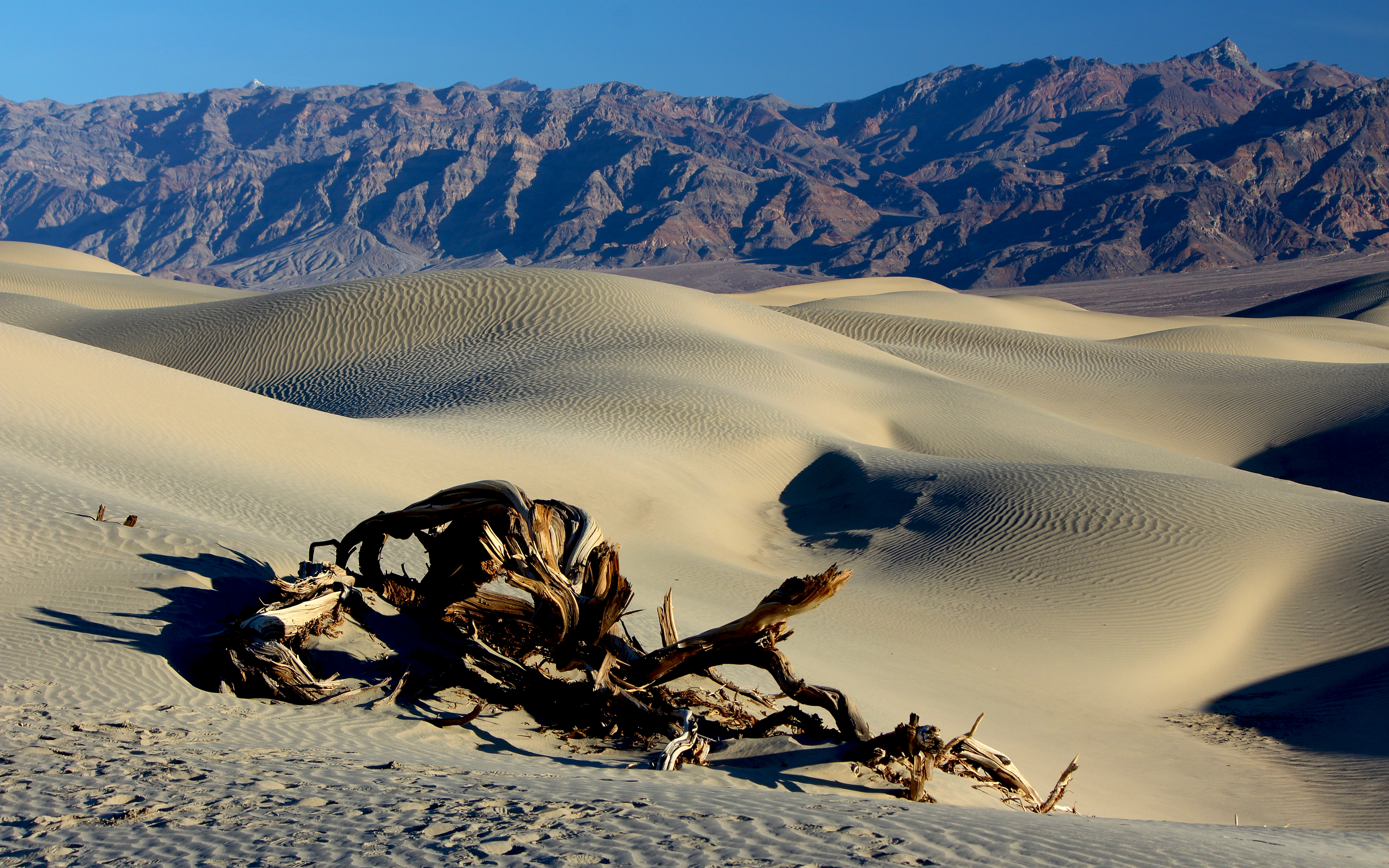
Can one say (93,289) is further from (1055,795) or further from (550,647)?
(1055,795)

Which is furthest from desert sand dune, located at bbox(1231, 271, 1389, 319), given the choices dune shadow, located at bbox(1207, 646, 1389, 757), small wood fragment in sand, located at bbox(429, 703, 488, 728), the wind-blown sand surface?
small wood fragment in sand, located at bbox(429, 703, 488, 728)

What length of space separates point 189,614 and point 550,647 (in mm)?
2023

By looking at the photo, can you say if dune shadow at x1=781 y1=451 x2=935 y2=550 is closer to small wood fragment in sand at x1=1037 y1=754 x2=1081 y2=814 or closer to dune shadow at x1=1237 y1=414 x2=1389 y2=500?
small wood fragment in sand at x1=1037 y1=754 x2=1081 y2=814

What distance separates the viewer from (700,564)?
11102mm

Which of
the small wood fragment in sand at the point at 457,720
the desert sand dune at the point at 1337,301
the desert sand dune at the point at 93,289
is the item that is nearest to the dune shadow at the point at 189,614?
the small wood fragment in sand at the point at 457,720

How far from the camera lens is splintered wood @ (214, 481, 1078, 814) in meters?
5.11

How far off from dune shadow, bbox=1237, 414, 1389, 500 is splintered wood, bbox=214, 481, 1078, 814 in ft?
58.2

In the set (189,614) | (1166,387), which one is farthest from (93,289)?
(189,614)

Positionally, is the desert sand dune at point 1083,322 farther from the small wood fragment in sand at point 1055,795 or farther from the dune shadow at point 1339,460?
the small wood fragment in sand at point 1055,795

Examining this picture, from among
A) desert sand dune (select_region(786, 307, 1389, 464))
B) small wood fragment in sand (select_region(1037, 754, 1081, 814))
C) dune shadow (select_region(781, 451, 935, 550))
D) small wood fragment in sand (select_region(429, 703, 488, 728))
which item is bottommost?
small wood fragment in sand (select_region(429, 703, 488, 728))

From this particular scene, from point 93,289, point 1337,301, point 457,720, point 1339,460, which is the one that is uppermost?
point 1337,301

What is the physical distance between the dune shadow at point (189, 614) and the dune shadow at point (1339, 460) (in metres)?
19.4

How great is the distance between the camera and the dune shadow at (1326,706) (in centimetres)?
770

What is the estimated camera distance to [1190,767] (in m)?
7.41
